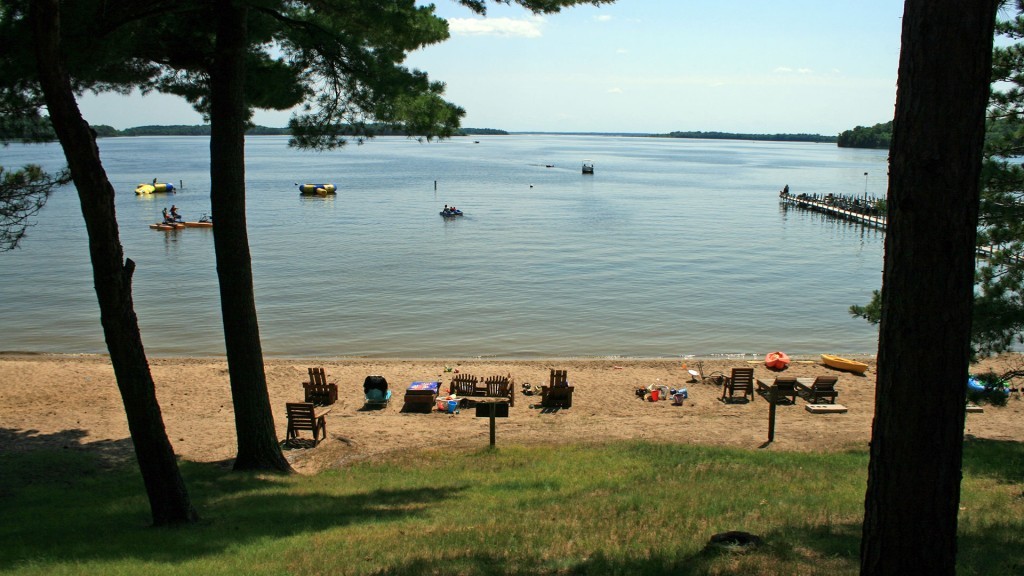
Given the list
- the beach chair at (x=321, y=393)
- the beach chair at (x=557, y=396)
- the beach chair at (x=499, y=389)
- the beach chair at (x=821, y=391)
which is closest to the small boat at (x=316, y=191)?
the beach chair at (x=321, y=393)

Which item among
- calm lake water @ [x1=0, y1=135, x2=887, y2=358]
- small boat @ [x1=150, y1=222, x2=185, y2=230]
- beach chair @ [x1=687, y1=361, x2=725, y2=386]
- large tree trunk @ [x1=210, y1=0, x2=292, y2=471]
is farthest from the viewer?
small boat @ [x1=150, y1=222, x2=185, y2=230]

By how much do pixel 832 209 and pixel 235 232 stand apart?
67.9 meters

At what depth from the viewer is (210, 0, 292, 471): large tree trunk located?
392 inches

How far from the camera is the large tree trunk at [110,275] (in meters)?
6.65

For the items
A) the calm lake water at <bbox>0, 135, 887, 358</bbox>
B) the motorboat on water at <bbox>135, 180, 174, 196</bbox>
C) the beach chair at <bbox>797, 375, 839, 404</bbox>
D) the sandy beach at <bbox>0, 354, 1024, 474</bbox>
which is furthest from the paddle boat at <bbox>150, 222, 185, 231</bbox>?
the beach chair at <bbox>797, 375, 839, 404</bbox>

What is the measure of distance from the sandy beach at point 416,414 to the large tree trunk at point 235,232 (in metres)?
1.38

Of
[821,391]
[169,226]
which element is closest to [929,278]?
[821,391]

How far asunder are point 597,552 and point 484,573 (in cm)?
96

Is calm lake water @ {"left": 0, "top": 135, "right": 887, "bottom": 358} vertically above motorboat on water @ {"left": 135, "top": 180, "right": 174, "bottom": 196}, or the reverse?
motorboat on water @ {"left": 135, "top": 180, "right": 174, "bottom": 196}

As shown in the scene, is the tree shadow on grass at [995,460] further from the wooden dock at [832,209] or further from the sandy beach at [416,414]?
the wooden dock at [832,209]

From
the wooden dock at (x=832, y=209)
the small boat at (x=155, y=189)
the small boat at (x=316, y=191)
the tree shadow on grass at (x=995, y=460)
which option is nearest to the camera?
the tree shadow on grass at (x=995, y=460)

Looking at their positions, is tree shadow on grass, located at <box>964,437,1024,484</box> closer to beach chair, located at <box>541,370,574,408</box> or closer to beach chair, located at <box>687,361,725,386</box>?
beach chair, located at <box>687,361,725,386</box>

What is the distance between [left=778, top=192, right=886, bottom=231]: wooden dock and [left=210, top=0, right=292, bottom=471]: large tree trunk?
55.1 metres

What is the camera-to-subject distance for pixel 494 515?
767 centimetres
